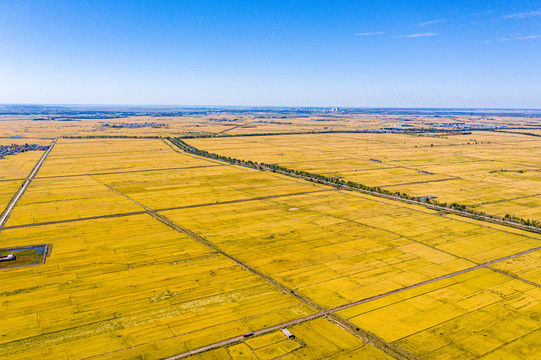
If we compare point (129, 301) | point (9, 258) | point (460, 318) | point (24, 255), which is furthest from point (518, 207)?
point (9, 258)

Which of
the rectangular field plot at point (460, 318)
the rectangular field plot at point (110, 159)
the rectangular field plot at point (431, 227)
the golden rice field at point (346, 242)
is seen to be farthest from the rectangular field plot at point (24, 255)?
the rectangular field plot at point (110, 159)

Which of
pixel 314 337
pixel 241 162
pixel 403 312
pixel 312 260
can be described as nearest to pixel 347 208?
Answer: pixel 312 260

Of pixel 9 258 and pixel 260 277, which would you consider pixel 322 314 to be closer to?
pixel 260 277

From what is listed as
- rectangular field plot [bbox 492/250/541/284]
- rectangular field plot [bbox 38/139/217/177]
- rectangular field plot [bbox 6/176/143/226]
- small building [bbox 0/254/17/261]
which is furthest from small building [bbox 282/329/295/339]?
rectangular field plot [bbox 38/139/217/177]

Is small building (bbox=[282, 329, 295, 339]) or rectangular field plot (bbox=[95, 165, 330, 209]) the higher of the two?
rectangular field plot (bbox=[95, 165, 330, 209])

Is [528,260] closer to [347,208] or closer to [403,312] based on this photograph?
[403,312]

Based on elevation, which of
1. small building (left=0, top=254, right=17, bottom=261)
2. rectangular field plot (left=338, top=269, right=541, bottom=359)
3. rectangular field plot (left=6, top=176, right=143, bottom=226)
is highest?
rectangular field plot (left=6, top=176, right=143, bottom=226)

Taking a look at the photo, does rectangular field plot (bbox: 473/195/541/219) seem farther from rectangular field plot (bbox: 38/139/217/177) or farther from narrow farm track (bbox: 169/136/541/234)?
rectangular field plot (bbox: 38/139/217/177)
